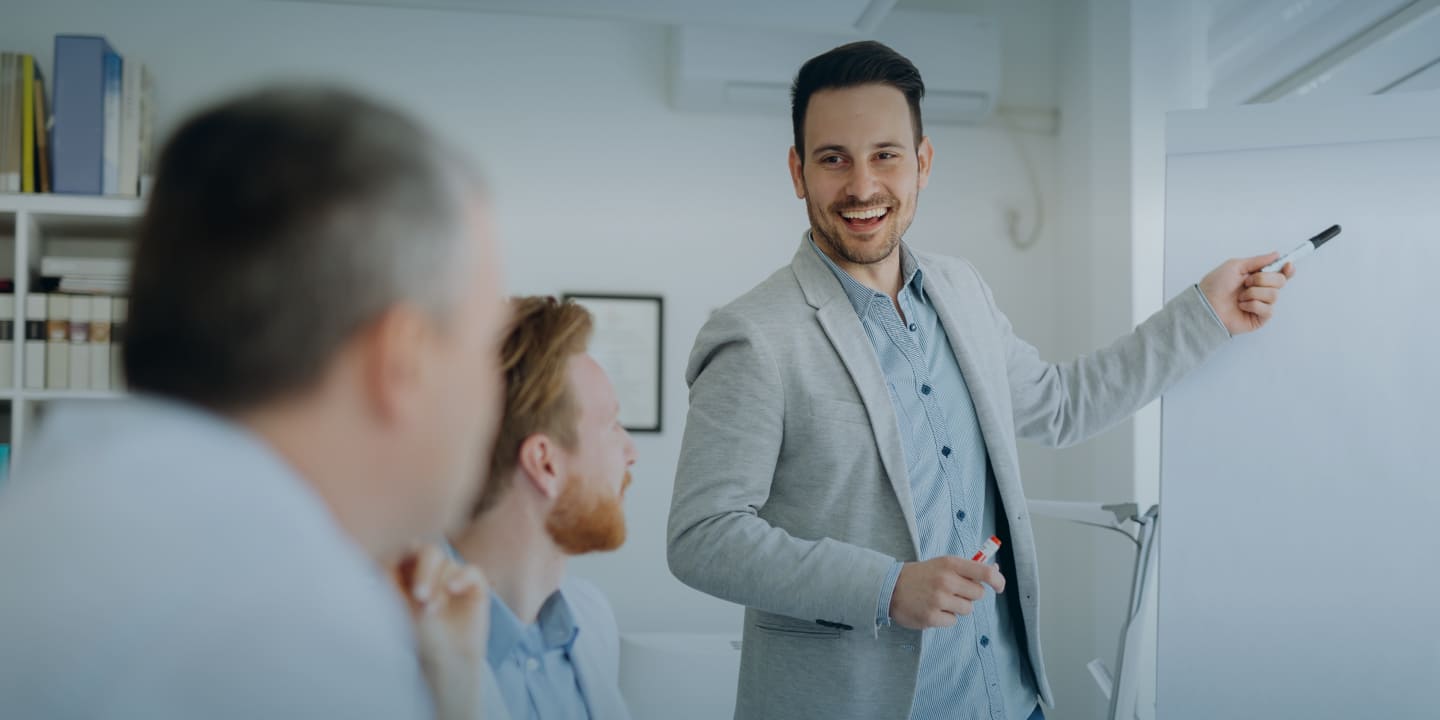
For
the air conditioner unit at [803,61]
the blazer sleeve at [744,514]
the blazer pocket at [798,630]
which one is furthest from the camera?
the air conditioner unit at [803,61]

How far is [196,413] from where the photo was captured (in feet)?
1.28

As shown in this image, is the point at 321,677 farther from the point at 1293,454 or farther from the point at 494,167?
the point at 494,167

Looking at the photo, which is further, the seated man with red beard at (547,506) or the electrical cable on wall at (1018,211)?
the electrical cable on wall at (1018,211)

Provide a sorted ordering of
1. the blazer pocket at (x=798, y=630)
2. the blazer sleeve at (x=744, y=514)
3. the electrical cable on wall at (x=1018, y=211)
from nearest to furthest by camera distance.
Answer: the blazer sleeve at (x=744, y=514)
the blazer pocket at (x=798, y=630)
the electrical cable on wall at (x=1018, y=211)

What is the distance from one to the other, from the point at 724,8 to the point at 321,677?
2.19 meters

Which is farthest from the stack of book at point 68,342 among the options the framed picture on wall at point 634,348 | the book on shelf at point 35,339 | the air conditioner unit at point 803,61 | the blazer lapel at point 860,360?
the blazer lapel at point 860,360

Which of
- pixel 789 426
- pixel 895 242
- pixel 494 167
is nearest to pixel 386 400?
pixel 789 426

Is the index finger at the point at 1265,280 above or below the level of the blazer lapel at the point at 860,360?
above

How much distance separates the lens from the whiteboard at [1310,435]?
141 centimetres

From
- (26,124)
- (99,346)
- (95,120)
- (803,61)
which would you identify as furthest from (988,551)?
(26,124)

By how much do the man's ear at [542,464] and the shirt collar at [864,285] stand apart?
1.58ft

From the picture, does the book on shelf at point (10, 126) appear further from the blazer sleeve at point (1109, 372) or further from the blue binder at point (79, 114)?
the blazer sleeve at point (1109, 372)

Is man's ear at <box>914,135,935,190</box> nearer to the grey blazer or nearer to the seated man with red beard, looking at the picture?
the grey blazer

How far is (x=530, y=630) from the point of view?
44.1 inches
